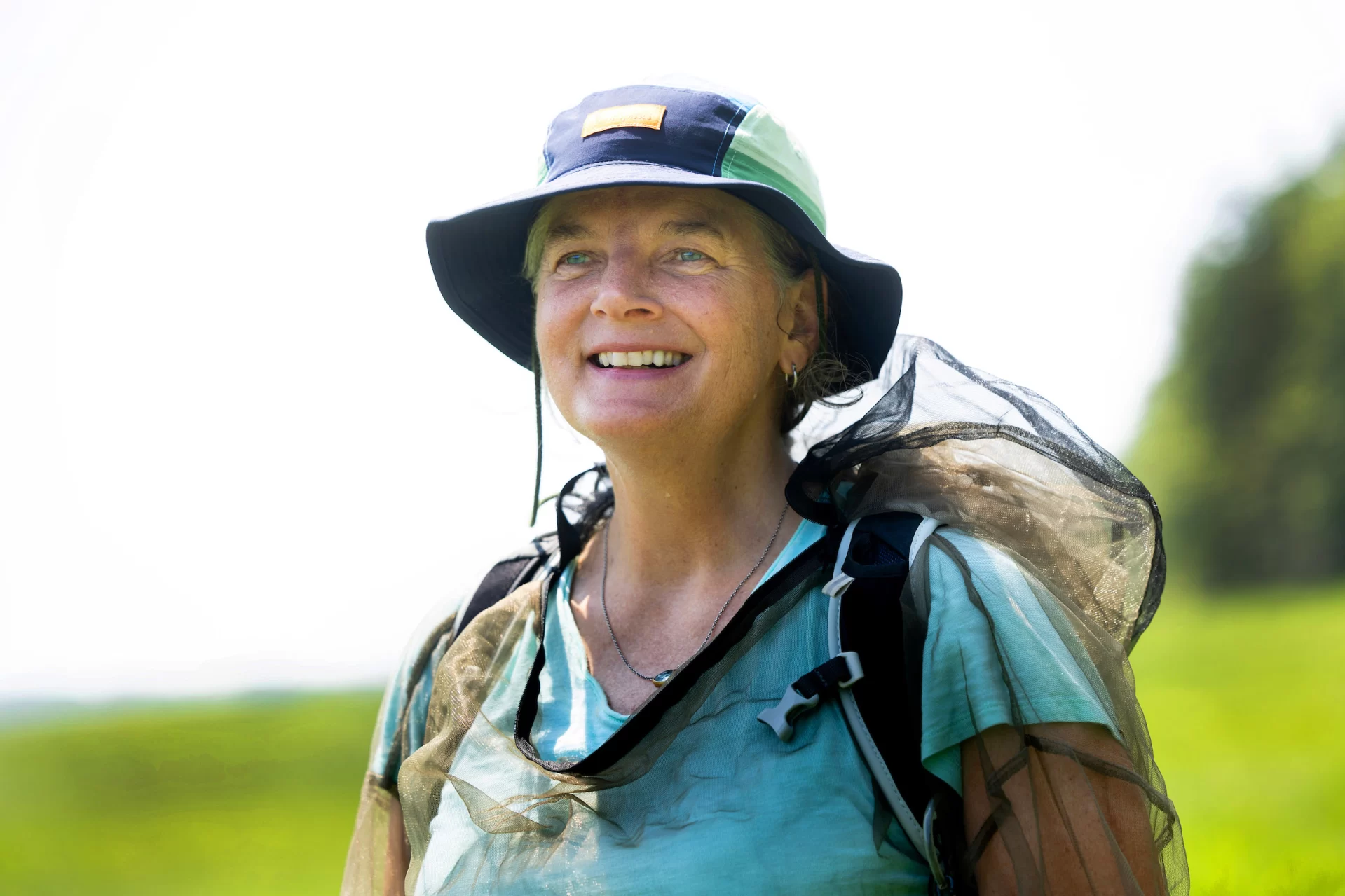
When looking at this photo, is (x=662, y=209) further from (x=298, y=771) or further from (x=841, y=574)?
(x=298, y=771)

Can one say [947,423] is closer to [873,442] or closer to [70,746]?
[873,442]

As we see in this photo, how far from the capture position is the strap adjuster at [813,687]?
152 cm

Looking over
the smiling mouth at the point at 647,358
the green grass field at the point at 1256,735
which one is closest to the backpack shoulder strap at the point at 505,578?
the smiling mouth at the point at 647,358

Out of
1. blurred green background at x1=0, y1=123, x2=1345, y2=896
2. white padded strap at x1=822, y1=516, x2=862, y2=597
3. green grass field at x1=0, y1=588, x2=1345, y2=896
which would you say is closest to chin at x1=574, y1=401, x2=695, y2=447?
white padded strap at x1=822, y1=516, x2=862, y2=597

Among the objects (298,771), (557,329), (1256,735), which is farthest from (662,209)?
(298,771)

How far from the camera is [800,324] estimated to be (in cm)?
209

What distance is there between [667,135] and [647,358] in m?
0.40

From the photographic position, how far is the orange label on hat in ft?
6.13

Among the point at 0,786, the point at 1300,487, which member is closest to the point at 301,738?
the point at 0,786

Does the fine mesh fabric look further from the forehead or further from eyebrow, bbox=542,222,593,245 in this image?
eyebrow, bbox=542,222,593,245

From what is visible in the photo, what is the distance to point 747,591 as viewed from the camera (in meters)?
1.92

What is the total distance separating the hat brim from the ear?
0.15 feet

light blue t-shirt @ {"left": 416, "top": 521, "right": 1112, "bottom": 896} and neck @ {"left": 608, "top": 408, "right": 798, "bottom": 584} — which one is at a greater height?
neck @ {"left": 608, "top": 408, "right": 798, "bottom": 584}

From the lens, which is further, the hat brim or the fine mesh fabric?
the hat brim
